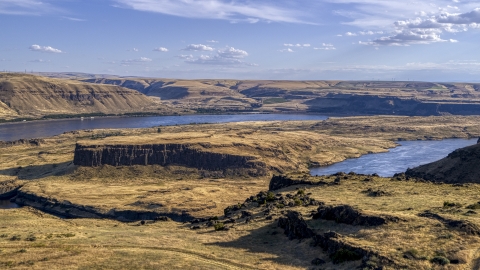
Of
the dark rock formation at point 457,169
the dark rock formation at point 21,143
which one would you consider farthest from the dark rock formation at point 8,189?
the dark rock formation at point 457,169

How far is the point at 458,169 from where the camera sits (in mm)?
86625

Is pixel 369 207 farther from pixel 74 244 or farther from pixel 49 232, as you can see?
pixel 49 232

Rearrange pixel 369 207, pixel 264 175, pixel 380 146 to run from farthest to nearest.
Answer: pixel 380 146
pixel 264 175
pixel 369 207

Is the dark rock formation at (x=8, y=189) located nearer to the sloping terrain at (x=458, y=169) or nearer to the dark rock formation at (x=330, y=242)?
the dark rock formation at (x=330, y=242)

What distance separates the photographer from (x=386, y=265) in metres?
33.9

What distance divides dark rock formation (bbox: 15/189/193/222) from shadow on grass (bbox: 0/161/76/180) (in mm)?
17991

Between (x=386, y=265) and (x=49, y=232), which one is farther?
(x=49, y=232)

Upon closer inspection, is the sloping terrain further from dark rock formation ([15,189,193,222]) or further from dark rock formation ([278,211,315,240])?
dark rock formation ([278,211,315,240])

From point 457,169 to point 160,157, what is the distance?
66279 millimetres

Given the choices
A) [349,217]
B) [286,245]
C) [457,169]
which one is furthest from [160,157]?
[349,217]

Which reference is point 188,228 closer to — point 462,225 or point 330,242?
point 330,242

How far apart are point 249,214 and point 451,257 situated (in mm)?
27178

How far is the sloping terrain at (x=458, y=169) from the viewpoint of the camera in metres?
83.6

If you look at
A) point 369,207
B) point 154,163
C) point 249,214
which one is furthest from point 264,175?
point 369,207
